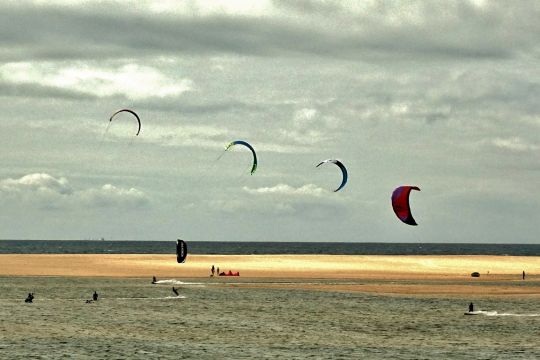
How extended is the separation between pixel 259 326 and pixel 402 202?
23989 mm

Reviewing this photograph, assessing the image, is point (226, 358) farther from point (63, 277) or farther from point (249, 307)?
point (63, 277)

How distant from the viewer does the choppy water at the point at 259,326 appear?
35.1 m

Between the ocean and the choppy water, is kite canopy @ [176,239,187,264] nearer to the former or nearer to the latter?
the ocean

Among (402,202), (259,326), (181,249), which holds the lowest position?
(259,326)

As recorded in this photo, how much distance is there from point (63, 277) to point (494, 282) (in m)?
39.7

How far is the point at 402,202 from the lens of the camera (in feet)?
212

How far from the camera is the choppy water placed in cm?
3512

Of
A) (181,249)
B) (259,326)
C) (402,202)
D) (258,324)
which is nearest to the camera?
(259,326)

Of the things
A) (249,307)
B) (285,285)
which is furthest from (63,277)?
(249,307)

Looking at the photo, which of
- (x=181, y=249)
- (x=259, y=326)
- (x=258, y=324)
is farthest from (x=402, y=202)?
(x=259, y=326)

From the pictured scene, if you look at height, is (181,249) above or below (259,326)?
above

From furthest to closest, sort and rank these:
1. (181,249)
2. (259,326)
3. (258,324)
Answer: (181,249) < (258,324) < (259,326)

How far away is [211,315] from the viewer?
48.2m

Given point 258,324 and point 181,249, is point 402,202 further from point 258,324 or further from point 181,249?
point 258,324
